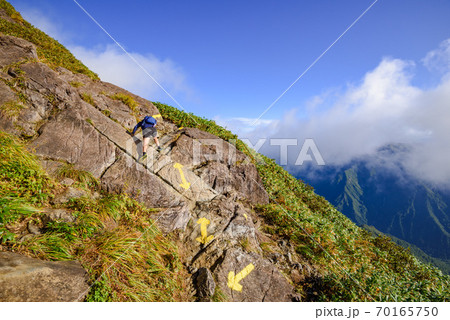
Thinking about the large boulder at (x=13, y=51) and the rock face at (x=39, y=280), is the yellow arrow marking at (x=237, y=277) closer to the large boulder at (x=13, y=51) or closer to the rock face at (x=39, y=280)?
the rock face at (x=39, y=280)

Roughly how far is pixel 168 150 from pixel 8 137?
5500mm

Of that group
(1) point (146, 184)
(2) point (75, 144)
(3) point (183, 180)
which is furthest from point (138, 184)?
(2) point (75, 144)

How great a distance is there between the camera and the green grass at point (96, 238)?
4234 millimetres

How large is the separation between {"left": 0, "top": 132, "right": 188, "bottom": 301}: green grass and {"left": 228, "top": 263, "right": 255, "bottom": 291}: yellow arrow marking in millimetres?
1332

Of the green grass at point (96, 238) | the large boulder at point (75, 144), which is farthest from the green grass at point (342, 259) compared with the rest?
the large boulder at point (75, 144)

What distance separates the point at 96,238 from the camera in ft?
16.4

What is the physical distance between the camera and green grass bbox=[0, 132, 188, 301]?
423 centimetres

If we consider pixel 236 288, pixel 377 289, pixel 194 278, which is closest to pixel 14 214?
pixel 194 278

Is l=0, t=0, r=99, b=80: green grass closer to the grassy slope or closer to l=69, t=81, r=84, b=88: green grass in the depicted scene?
l=69, t=81, r=84, b=88: green grass

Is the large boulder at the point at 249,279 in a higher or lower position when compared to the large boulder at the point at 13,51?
lower

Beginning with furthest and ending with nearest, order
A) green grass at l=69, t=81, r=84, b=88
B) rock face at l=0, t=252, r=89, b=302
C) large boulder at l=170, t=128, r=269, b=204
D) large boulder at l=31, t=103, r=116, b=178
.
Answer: green grass at l=69, t=81, r=84, b=88
large boulder at l=170, t=128, r=269, b=204
large boulder at l=31, t=103, r=116, b=178
rock face at l=0, t=252, r=89, b=302

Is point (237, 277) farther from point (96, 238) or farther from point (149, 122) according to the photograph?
point (149, 122)

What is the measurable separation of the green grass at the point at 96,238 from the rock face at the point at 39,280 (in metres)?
0.24

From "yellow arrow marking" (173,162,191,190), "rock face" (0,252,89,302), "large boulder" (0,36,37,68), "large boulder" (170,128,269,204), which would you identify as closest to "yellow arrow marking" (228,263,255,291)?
"rock face" (0,252,89,302)
